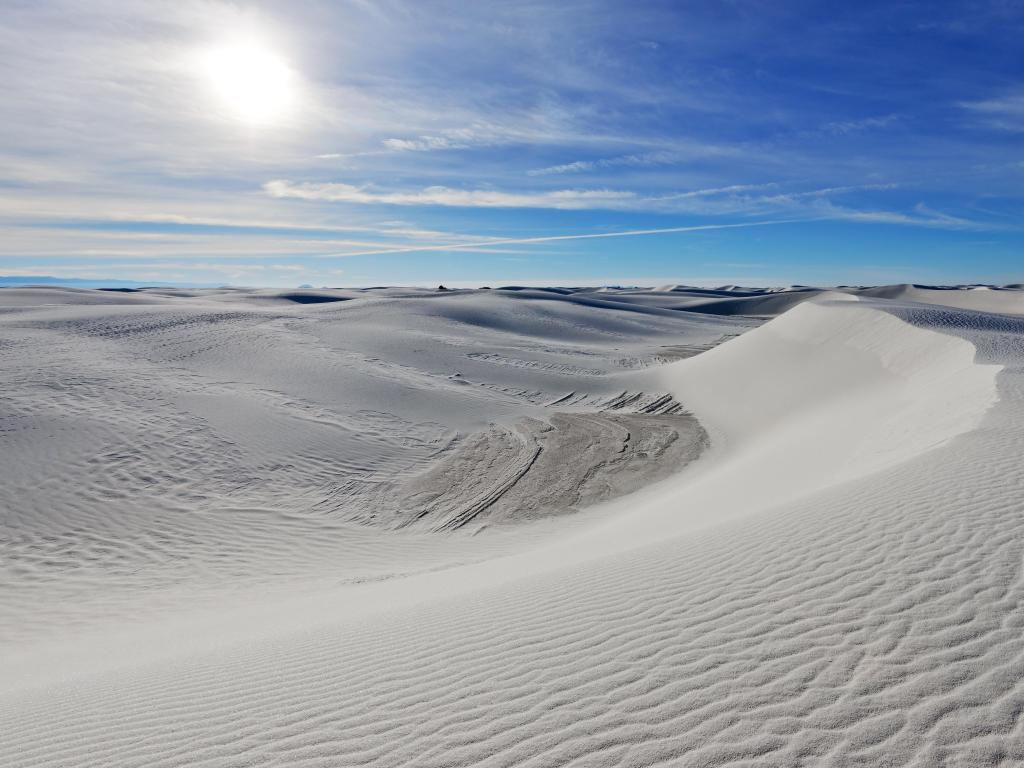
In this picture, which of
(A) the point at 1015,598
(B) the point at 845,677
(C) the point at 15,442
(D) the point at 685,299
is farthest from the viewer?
(D) the point at 685,299

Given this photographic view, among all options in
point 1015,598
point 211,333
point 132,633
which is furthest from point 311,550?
point 211,333

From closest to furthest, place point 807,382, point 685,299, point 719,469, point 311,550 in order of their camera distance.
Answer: point 311,550, point 719,469, point 807,382, point 685,299

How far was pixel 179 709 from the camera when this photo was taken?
4.41 metres

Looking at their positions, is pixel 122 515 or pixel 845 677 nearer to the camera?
pixel 845 677

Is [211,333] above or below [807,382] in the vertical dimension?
above

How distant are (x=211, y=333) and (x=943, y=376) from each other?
85.8 ft

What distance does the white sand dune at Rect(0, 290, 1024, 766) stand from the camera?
11.2 ft

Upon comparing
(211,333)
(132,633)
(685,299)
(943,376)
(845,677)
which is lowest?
(132,633)

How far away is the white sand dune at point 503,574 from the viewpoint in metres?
3.42

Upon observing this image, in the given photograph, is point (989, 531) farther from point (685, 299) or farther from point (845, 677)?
point (685, 299)

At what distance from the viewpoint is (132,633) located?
8.16 m

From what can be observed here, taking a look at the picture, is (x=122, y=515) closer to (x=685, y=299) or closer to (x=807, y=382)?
(x=807, y=382)

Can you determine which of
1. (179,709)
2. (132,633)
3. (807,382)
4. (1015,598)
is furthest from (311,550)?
(807,382)

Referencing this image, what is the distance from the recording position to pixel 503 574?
8.00 meters
